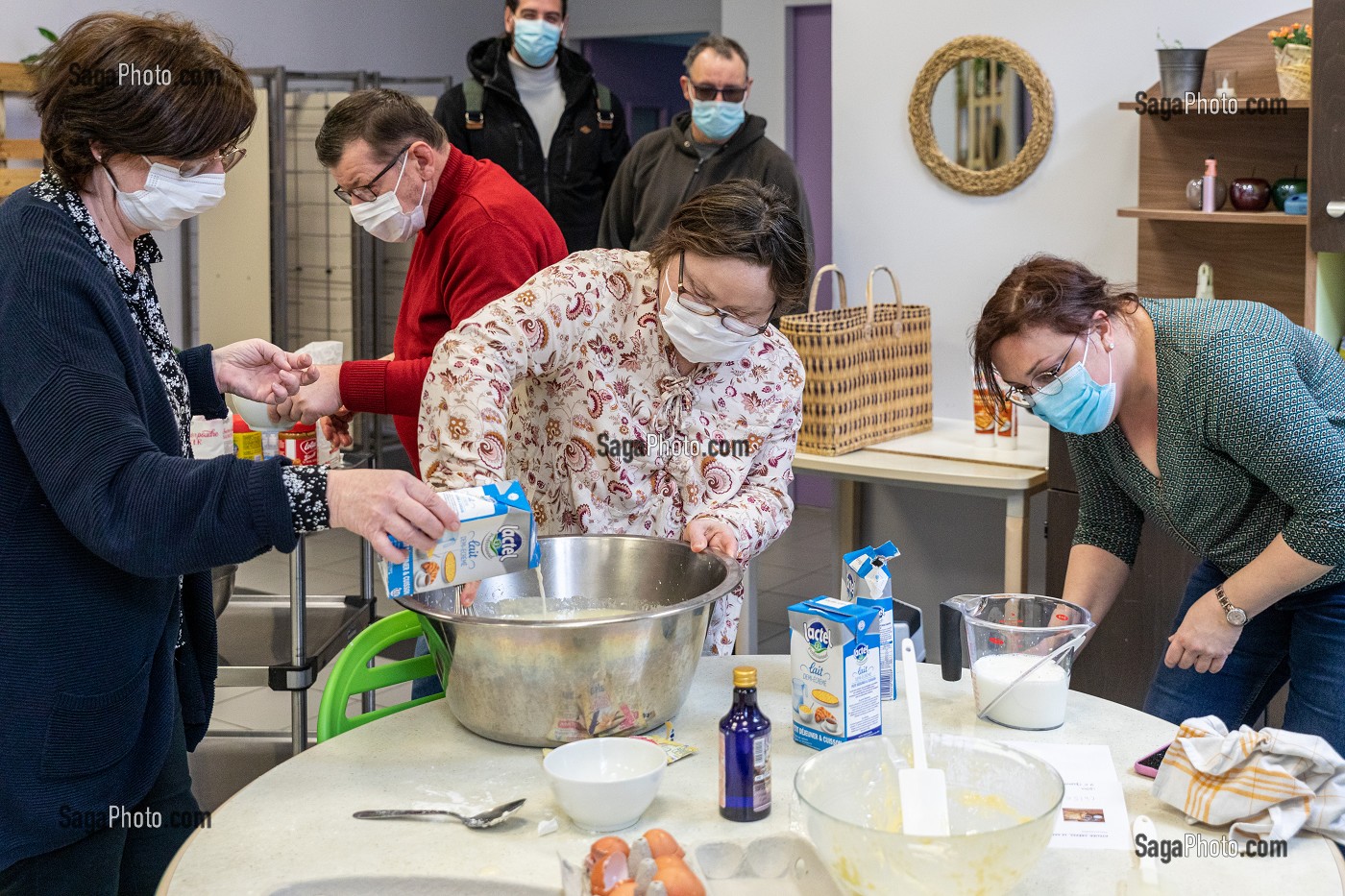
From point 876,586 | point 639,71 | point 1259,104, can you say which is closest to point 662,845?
point 876,586

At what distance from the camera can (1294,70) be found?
10.1 feet

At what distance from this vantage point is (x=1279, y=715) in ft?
9.77

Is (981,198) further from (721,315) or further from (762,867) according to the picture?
(762,867)

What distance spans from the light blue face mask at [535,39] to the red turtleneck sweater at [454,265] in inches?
62.2

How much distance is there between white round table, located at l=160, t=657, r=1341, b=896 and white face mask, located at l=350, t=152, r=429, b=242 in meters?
1.05

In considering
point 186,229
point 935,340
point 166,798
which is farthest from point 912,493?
point 186,229

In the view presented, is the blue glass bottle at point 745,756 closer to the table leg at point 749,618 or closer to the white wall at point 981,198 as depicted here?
the table leg at point 749,618

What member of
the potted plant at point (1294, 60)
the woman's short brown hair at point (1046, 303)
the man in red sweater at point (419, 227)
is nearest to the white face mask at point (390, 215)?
the man in red sweater at point (419, 227)

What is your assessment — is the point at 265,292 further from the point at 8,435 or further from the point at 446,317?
the point at 8,435

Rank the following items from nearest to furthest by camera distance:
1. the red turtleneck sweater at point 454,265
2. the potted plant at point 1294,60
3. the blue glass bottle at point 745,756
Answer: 1. the blue glass bottle at point 745,756
2. the red turtleneck sweater at point 454,265
3. the potted plant at point 1294,60

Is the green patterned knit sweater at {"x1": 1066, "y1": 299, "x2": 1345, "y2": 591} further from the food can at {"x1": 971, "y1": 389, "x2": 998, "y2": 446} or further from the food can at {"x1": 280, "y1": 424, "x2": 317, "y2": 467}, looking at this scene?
the food can at {"x1": 280, "y1": 424, "x2": 317, "y2": 467}

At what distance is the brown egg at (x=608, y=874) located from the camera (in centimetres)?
121

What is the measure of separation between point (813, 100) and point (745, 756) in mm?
4835

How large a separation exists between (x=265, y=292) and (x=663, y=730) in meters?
4.62
